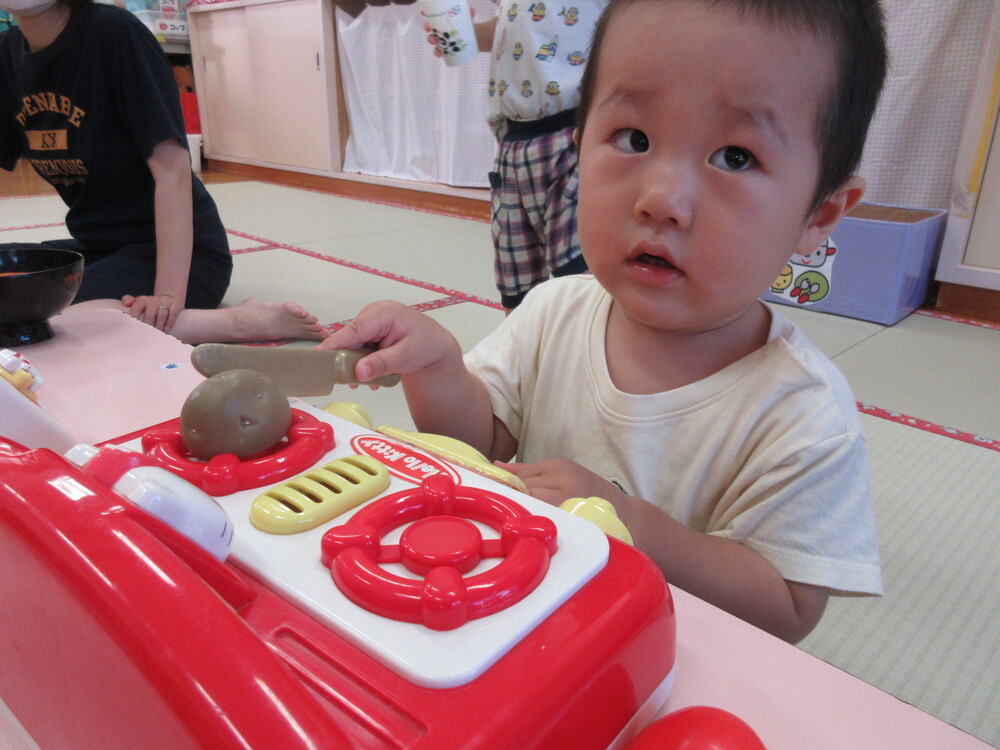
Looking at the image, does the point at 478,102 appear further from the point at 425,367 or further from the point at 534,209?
the point at 425,367

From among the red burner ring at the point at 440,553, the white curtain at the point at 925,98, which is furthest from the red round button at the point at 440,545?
the white curtain at the point at 925,98

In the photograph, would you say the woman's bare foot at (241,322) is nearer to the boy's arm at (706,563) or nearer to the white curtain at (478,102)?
the boy's arm at (706,563)

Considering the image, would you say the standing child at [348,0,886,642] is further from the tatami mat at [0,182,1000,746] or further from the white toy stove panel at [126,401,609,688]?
the tatami mat at [0,182,1000,746]

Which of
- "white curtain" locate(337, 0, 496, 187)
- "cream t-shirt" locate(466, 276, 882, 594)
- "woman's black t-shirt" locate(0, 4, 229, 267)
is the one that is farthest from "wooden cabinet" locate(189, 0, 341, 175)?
"cream t-shirt" locate(466, 276, 882, 594)

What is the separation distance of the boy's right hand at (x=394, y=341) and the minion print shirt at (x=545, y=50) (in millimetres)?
803

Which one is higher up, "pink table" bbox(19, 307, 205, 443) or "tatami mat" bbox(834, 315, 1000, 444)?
"pink table" bbox(19, 307, 205, 443)

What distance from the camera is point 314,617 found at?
23cm

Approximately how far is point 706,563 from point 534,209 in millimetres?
935

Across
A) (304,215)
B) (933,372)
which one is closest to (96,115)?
(304,215)

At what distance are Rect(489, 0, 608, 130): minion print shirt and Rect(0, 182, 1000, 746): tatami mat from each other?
427mm

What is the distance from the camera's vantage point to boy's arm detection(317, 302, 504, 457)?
0.46 meters

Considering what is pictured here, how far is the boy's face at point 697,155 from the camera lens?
1.25 feet

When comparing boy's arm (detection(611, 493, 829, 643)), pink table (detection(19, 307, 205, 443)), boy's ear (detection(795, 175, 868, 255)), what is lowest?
boy's arm (detection(611, 493, 829, 643))

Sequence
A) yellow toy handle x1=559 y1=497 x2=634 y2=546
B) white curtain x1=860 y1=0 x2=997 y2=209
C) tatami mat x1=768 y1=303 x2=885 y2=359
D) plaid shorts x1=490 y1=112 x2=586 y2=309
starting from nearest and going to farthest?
yellow toy handle x1=559 y1=497 x2=634 y2=546 → plaid shorts x1=490 y1=112 x2=586 y2=309 → tatami mat x1=768 y1=303 x2=885 y2=359 → white curtain x1=860 y1=0 x2=997 y2=209
